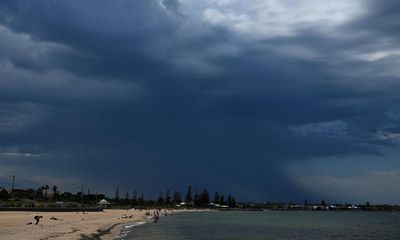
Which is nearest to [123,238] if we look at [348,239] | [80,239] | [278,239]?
[80,239]

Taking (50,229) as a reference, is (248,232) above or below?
below

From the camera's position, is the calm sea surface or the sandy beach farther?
the calm sea surface

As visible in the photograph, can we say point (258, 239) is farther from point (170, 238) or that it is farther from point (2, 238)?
Result: point (2, 238)

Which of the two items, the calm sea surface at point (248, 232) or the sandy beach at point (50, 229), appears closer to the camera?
the sandy beach at point (50, 229)

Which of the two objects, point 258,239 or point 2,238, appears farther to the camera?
point 258,239

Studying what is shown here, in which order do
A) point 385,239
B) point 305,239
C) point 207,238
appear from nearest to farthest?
1. point 207,238
2. point 305,239
3. point 385,239

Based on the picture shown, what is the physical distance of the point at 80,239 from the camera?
133 ft

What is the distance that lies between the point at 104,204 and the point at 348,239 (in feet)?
480

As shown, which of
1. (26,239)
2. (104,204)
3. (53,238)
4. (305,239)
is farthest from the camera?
(104,204)

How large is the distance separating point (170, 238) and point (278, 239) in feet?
45.8

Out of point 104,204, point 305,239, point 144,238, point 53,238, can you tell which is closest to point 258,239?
point 305,239

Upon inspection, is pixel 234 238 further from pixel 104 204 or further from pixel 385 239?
pixel 104 204

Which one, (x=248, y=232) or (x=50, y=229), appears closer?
(x=50, y=229)

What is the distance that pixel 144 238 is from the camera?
5238 cm
